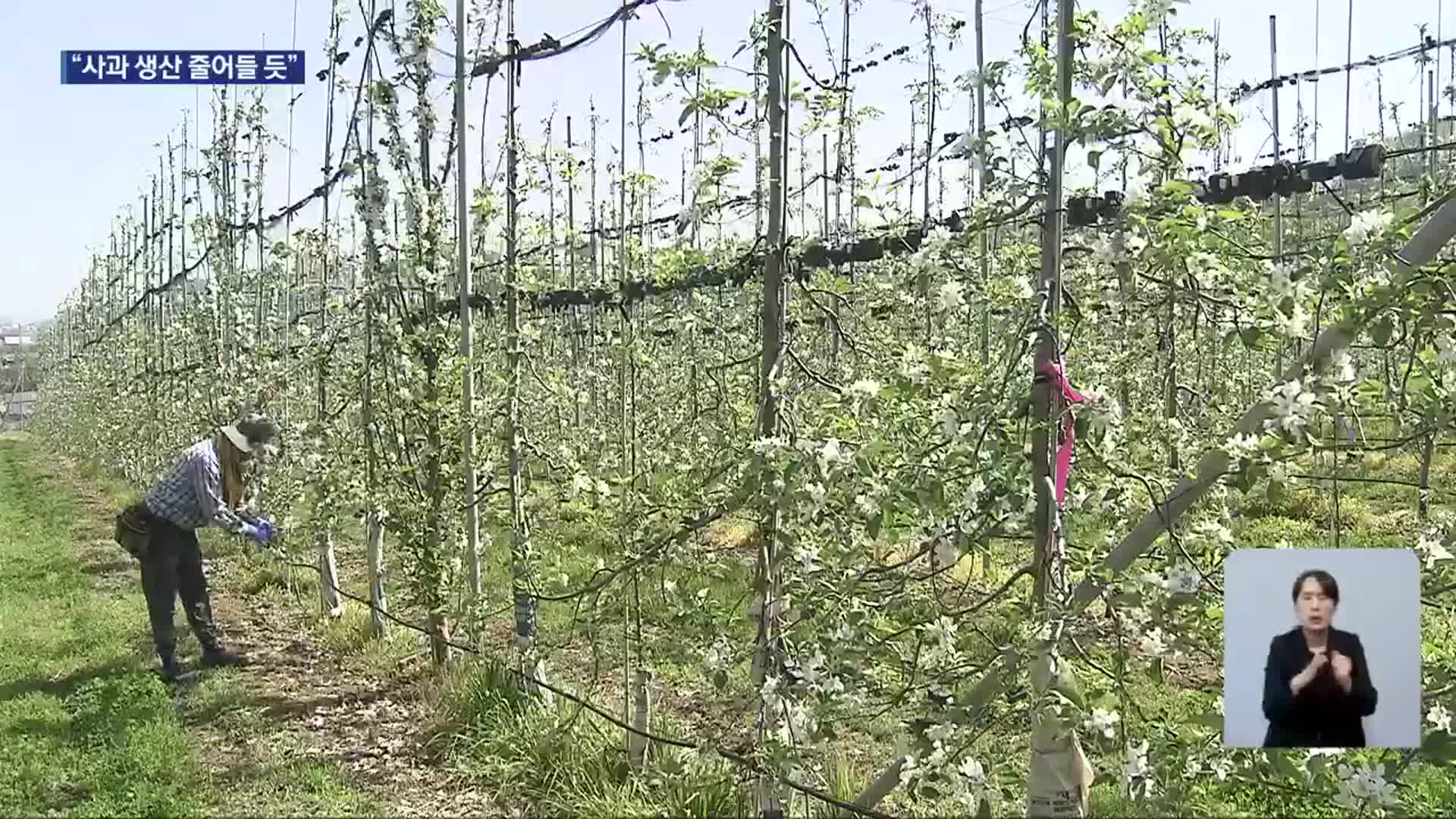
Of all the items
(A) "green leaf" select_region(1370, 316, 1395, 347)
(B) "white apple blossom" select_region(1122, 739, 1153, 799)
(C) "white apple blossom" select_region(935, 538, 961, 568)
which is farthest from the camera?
(C) "white apple blossom" select_region(935, 538, 961, 568)

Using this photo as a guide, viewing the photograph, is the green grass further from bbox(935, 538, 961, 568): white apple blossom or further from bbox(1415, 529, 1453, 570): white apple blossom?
bbox(1415, 529, 1453, 570): white apple blossom

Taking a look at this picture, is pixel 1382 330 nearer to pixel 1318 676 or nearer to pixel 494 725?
pixel 1318 676

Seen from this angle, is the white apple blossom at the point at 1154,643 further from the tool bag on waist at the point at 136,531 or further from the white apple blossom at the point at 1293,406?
the tool bag on waist at the point at 136,531

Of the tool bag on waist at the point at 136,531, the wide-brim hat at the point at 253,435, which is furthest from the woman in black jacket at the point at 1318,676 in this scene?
the tool bag on waist at the point at 136,531

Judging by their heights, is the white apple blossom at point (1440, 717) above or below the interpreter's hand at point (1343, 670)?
below

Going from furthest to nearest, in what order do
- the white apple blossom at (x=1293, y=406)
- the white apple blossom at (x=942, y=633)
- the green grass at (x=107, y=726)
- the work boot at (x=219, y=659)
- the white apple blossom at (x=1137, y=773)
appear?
the work boot at (x=219, y=659) < the green grass at (x=107, y=726) < the white apple blossom at (x=942, y=633) < the white apple blossom at (x=1137, y=773) < the white apple blossom at (x=1293, y=406)

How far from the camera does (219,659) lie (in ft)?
20.9

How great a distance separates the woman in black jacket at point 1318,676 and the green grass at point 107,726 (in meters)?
3.39

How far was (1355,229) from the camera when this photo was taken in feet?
6.79

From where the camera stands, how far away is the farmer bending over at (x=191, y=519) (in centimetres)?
605

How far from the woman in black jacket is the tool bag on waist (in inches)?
224

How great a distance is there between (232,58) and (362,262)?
311 cm

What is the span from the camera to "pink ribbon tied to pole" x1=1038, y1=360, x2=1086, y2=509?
238cm

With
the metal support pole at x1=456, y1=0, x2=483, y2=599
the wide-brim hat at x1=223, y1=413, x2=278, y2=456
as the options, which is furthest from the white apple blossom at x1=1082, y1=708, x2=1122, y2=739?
the wide-brim hat at x1=223, y1=413, x2=278, y2=456
